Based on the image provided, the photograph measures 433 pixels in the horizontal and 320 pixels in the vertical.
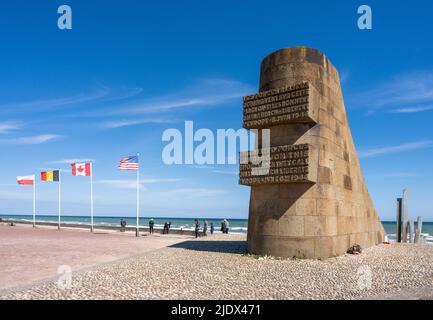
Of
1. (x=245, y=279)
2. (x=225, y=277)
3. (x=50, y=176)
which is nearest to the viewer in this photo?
(x=245, y=279)

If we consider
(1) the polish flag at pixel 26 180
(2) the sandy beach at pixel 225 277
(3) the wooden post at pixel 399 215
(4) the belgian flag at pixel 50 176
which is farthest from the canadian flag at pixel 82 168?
(3) the wooden post at pixel 399 215

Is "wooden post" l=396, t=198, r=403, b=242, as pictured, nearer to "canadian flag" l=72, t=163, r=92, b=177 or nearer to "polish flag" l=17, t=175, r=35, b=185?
"canadian flag" l=72, t=163, r=92, b=177

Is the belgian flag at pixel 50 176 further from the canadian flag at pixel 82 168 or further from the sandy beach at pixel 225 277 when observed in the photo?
the sandy beach at pixel 225 277

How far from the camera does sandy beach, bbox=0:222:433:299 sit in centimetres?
817

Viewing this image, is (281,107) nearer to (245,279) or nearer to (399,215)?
(245,279)

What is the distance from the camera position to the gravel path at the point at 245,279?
8.16 meters

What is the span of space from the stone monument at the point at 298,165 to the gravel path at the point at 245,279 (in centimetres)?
91

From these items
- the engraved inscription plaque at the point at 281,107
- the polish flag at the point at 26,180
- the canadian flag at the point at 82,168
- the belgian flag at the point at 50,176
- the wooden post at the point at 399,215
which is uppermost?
the engraved inscription plaque at the point at 281,107

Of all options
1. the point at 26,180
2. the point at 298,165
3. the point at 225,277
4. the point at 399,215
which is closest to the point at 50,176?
the point at 26,180

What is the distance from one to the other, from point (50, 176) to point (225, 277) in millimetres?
35352

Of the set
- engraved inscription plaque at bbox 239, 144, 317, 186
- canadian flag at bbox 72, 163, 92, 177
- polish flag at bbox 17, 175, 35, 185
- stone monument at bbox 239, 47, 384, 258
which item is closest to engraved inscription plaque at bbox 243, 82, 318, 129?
stone monument at bbox 239, 47, 384, 258

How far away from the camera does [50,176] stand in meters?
39.8

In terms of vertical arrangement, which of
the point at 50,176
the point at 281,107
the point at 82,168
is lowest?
the point at 50,176
